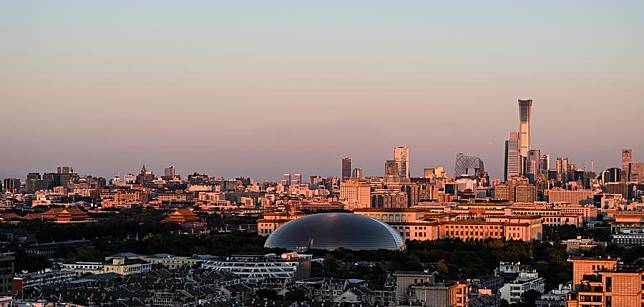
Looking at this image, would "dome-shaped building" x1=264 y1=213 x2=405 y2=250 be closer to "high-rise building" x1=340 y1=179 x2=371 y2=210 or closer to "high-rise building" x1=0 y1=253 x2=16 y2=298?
"high-rise building" x1=0 y1=253 x2=16 y2=298

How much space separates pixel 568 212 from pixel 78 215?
49240mm

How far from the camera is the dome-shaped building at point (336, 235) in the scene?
8631 centimetres

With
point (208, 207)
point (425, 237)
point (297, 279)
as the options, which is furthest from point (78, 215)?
point (297, 279)

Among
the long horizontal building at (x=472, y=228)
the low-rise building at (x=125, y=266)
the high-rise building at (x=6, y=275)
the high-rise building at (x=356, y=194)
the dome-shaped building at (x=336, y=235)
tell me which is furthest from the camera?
the high-rise building at (x=356, y=194)

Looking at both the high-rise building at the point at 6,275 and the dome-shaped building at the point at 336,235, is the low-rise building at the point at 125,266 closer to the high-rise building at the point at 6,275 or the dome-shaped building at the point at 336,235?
the high-rise building at the point at 6,275

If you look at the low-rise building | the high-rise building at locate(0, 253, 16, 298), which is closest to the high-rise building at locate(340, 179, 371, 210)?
the low-rise building

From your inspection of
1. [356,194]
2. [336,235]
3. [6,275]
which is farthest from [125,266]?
[356,194]

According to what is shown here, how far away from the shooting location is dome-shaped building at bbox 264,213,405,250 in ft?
283

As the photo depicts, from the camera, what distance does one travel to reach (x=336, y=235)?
286 feet

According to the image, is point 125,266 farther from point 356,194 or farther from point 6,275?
point 356,194

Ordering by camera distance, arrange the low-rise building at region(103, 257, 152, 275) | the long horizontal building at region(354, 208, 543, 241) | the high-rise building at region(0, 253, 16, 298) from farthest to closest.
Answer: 1. the long horizontal building at region(354, 208, 543, 241)
2. the low-rise building at region(103, 257, 152, 275)
3. the high-rise building at region(0, 253, 16, 298)

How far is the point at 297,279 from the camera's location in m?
63.2

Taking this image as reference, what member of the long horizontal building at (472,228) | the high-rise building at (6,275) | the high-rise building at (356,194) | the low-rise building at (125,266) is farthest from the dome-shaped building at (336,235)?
the high-rise building at (356,194)

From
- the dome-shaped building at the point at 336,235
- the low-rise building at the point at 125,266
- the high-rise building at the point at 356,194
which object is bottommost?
the low-rise building at the point at 125,266
